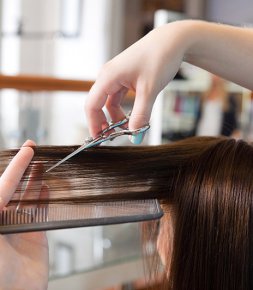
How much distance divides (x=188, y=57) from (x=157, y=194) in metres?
0.23

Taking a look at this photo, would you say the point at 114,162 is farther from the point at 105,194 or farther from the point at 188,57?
the point at 188,57

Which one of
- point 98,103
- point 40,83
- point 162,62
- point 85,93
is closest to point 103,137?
point 98,103

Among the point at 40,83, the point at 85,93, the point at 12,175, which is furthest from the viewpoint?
the point at 85,93

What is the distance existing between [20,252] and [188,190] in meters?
0.28

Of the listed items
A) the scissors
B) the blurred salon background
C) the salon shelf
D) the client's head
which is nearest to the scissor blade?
the scissors

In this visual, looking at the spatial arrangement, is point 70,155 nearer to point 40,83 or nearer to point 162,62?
point 162,62

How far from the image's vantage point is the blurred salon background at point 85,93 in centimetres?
161

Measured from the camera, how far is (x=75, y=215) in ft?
2.30

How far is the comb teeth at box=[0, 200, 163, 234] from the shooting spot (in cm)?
65

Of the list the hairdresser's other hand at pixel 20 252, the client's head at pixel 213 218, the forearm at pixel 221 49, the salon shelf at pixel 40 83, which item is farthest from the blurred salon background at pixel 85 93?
the forearm at pixel 221 49

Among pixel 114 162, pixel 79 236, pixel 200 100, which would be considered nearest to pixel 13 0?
pixel 200 100

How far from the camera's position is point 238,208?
2.39 feet

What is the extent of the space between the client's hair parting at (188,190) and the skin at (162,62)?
0.07 m

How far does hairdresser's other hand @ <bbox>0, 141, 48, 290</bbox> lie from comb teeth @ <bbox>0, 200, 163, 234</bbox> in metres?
0.03
